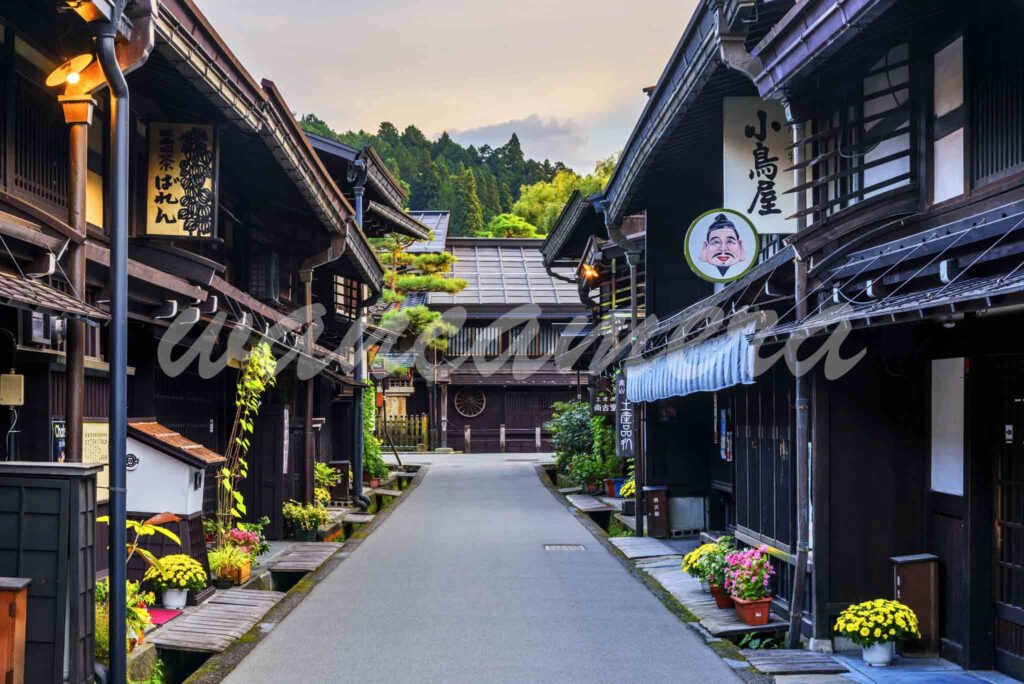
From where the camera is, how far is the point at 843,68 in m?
10.9

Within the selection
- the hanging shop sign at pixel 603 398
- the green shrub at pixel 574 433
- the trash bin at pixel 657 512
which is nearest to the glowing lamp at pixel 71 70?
the trash bin at pixel 657 512

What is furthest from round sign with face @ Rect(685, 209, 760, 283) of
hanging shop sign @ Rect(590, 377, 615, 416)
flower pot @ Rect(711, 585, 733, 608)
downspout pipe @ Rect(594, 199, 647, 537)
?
hanging shop sign @ Rect(590, 377, 615, 416)

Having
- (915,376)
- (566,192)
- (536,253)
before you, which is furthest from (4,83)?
(566,192)

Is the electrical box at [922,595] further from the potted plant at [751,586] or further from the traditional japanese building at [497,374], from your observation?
the traditional japanese building at [497,374]

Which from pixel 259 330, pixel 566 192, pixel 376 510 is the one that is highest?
pixel 566 192

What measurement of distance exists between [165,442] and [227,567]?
2.39 m

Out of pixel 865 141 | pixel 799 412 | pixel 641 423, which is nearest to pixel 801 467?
pixel 799 412

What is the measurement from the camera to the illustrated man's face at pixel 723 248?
1330 cm

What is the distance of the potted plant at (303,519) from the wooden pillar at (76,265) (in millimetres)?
12070

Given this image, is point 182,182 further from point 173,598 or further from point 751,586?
point 751,586

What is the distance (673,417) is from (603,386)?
9.41 meters

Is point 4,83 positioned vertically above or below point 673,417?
above

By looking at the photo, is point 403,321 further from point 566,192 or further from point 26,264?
point 566,192

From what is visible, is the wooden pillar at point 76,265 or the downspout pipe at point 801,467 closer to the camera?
the wooden pillar at point 76,265
